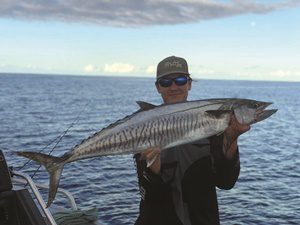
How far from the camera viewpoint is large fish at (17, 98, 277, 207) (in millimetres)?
4844

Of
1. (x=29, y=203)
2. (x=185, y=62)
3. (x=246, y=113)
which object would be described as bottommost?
(x=29, y=203)

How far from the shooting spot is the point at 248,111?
16.3ft

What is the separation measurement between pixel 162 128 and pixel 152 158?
14.8 inches

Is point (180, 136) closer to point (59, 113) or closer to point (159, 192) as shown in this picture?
point (159, 192)

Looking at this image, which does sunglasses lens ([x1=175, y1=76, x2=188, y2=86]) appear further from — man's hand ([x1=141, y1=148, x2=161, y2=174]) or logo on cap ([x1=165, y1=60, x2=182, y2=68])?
man's hand ([x1=141, y1=148, x2=161, y2=174])

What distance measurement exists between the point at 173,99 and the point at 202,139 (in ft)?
2.35

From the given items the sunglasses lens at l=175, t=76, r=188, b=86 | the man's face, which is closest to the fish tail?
the man's face

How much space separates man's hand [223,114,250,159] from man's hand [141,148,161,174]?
2.69 ft

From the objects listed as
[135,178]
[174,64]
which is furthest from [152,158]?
[135,178]

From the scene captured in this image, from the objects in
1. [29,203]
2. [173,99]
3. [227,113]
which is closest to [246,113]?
[227,113]

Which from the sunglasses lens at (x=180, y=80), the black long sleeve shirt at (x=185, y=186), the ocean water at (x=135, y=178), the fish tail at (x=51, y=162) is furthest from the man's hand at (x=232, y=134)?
the ocean water at (x=135, y=178)

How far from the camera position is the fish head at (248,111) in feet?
16.1

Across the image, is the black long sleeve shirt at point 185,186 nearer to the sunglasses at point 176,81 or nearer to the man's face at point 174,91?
the man's face at point 174,91

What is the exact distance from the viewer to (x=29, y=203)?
19.7 ft
